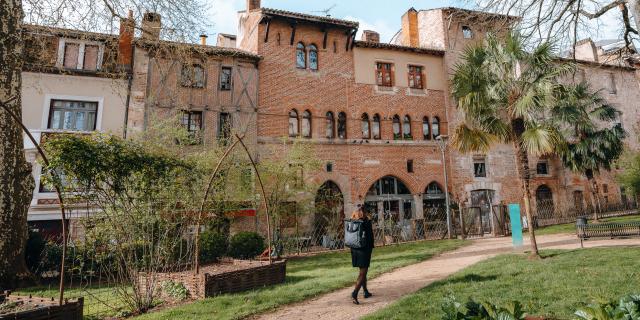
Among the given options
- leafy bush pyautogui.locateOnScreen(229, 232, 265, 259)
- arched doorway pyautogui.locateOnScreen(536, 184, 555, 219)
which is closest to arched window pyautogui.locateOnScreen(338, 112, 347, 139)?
leafy bush pyautogui.locateOnScreen(229, 232, 265, 259)

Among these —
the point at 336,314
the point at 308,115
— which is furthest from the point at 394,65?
the point at 336,314

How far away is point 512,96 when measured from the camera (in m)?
9.98

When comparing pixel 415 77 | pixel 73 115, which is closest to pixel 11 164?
pixel 73 115

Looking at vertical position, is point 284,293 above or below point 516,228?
below

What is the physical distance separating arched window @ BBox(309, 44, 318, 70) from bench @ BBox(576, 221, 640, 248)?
14.4 metres

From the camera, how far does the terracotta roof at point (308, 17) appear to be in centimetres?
1912

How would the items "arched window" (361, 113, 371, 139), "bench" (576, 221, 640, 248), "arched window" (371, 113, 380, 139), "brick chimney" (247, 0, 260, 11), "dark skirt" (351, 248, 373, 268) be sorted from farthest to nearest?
"brick chimney" (247, 0, 260, 11) < "arched window" (371, 113, 380, 139) < "arched window" (361, 113, 371, 139) < "bench" (576, 221, 640, 248) < "dark skirt" (351, 248, 373, 268)

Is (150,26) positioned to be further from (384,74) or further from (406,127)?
(406,127)

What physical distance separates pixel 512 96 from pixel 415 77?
42.3ft

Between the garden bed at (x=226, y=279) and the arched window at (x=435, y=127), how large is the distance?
16.2m

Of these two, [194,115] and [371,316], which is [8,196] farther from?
[194,115]

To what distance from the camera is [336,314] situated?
18.1ft

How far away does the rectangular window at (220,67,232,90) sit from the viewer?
18.6 metres

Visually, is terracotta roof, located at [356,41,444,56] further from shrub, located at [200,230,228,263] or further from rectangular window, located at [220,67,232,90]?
shrub, located at [200,230,228,263]
